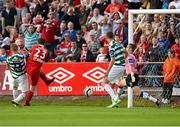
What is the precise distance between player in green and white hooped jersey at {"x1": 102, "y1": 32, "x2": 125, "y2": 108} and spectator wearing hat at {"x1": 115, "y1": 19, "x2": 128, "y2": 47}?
3551 millimetres

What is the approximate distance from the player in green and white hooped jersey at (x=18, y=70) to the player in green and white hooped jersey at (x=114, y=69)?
2.62m

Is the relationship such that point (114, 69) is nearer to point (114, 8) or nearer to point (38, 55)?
point (38, 55)

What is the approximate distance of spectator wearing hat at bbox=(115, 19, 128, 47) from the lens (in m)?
27.2

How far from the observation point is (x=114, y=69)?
2358cm

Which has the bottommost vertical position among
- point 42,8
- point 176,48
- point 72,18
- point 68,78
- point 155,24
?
point 68,78

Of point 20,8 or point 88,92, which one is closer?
point 88,92

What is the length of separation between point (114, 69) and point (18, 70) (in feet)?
10.1

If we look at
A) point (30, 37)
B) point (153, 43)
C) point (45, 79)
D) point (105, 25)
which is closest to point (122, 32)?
point (105, 25)

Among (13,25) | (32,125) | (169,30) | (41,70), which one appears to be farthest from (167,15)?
(32,125)

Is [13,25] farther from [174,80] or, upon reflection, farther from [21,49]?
[174,80]

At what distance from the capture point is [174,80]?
24.8m

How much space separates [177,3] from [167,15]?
68.0 inches

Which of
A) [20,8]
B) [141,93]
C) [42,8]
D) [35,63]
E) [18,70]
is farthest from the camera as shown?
[20,8]

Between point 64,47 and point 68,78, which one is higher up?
point 64,47
